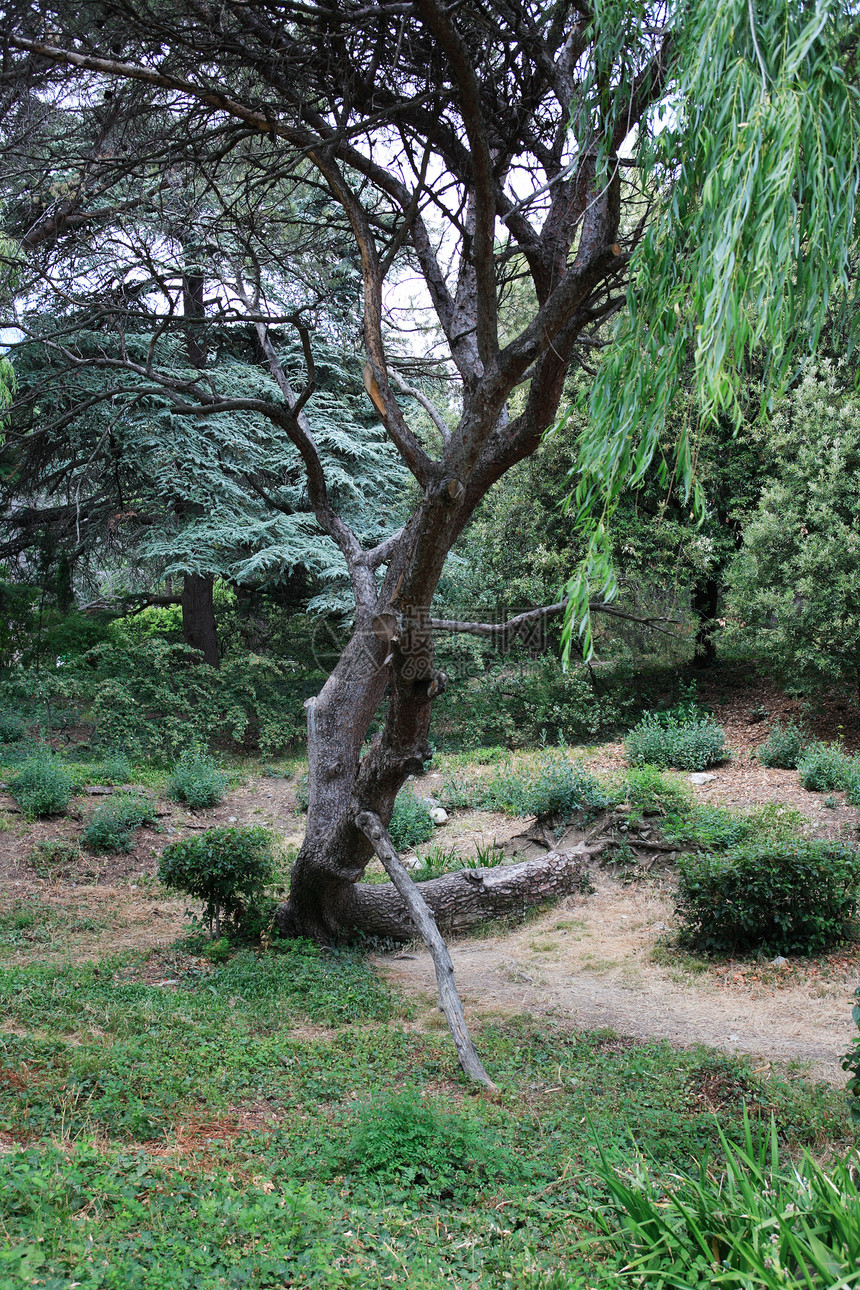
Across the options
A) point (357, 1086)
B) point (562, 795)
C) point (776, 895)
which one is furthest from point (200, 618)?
point (357, 1086)

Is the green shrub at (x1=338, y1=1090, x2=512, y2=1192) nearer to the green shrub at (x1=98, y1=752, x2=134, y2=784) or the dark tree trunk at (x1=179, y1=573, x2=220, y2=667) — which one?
the green shrub at (x1=98, y1=752, x2=134, y2=784)

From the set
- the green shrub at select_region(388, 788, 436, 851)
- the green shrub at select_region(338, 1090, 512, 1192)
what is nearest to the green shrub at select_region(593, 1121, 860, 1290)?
the green shrub at select_region(338, 1090, 512, 1192)

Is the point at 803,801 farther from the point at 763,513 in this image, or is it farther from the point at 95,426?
the point at 95,426

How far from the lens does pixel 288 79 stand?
4996 mm

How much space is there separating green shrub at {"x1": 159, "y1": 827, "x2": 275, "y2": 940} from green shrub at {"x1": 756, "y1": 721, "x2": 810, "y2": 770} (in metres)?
7.02

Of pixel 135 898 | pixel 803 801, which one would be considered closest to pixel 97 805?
pixel 135 898

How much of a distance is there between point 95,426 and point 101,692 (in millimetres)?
3825

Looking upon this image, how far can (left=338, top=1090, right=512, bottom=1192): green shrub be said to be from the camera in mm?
3127

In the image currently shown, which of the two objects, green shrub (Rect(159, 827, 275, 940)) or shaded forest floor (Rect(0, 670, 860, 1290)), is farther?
green shrub (Rect(159, 827, 275, 940))

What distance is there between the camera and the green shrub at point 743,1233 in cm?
202

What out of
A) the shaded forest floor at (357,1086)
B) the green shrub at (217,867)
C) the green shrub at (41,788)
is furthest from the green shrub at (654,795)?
the green shrub at (41,788)

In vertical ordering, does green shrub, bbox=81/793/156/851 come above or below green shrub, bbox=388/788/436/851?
above

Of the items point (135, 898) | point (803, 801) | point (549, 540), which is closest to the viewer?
point (135, 898)

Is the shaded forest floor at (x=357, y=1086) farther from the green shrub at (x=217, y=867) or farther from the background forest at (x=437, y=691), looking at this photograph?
the green shrub at (x=217, y=867)
